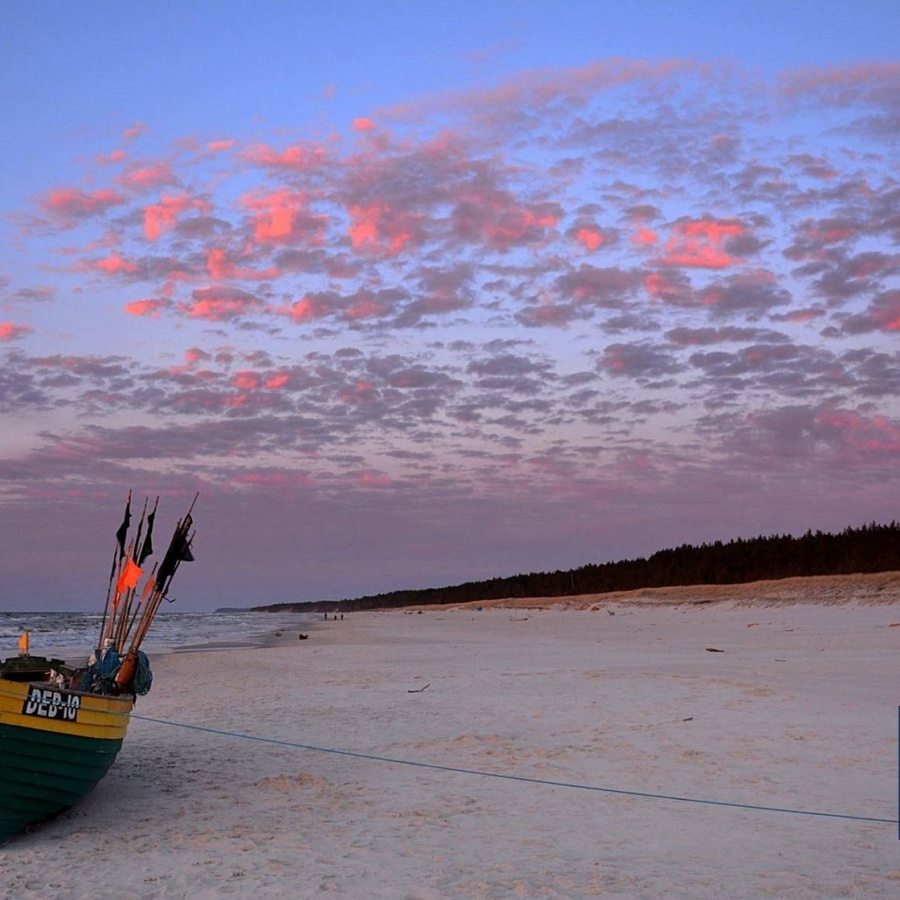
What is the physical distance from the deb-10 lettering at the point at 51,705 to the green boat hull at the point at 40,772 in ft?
0.52

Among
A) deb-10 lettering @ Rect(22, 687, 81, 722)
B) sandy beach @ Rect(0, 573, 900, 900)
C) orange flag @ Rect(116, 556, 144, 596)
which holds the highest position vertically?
orange flag @ Rect(116, 556, 144, 596)

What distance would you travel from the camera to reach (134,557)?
13133 mm

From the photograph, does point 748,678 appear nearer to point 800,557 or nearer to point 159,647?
point 159,647

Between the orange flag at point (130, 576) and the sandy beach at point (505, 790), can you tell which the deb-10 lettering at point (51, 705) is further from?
the orange flag at point (130, 576)

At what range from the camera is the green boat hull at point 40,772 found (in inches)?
359

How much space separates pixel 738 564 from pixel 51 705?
2002 inches

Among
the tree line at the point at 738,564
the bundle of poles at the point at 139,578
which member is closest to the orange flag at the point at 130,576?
the bundle of poles at the point at 139,578

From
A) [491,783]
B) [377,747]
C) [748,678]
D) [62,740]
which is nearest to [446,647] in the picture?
[748,678]

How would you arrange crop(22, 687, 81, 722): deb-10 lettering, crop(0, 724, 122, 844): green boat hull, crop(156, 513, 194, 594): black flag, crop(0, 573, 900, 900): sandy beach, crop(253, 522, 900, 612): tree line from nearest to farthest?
crop(0, 573, 900, 900): sandy beach < crop(0, 724, 122, 844): green boat hull < crop(22, 687, 81, 722): deb-10 lettering < crop(156, 513, 194, 594): black flag < crop(253, 522, 900, 612): tree line

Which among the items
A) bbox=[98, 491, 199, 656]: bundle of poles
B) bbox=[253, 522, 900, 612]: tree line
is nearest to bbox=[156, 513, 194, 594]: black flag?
bbox=[98, 491, 199, 656]: bundle of poles

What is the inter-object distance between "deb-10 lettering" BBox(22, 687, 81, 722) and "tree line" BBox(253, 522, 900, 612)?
Answer: 36058 millimetres

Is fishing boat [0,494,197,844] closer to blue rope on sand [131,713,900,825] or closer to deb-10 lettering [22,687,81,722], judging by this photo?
deb-10 lettering [22,687,81,722]

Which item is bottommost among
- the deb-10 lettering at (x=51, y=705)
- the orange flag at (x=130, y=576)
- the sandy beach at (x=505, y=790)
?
the sandy beach at (x=505, y=790)

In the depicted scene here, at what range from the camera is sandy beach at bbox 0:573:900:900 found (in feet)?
25.8
